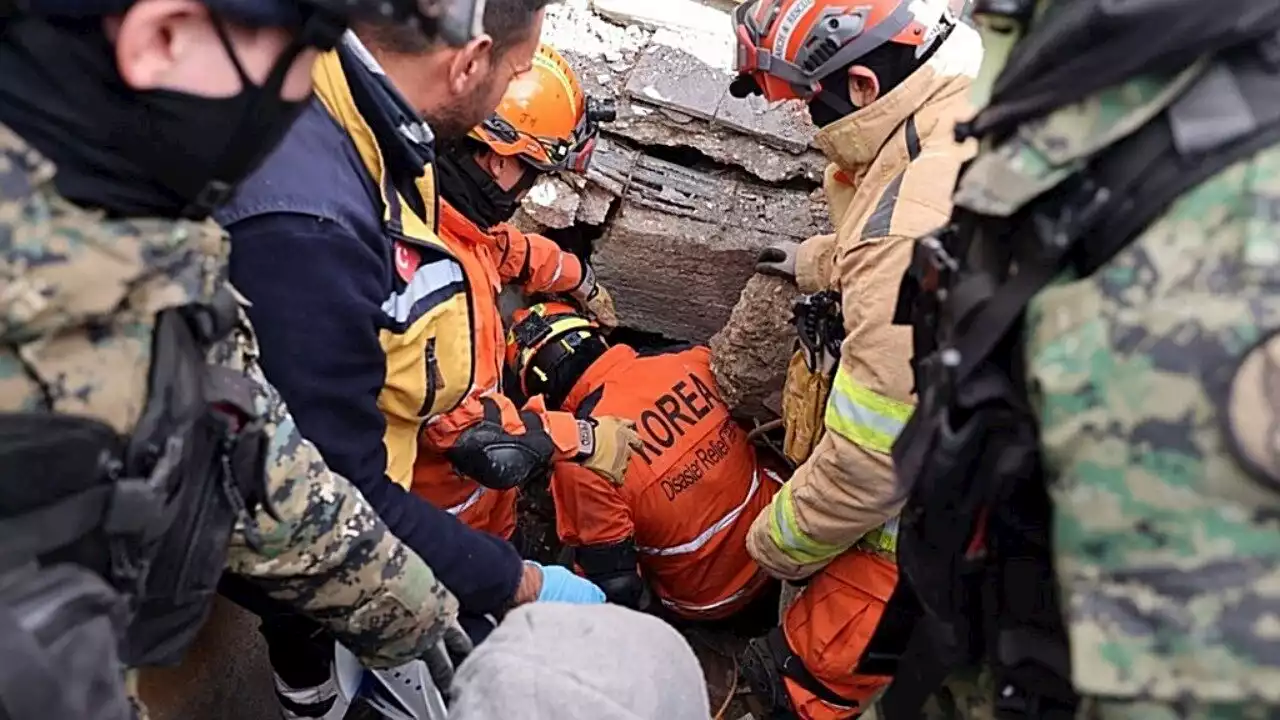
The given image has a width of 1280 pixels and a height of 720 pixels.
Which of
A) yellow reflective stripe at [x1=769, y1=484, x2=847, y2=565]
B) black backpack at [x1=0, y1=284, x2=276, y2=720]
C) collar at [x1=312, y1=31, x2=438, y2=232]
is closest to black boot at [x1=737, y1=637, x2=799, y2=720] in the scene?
yellow reflective stripe at [x1=769, y1=484, x2=847, y2=565]

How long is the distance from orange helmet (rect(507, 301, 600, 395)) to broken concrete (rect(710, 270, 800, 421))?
59 cm

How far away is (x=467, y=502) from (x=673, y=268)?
66.7 inches

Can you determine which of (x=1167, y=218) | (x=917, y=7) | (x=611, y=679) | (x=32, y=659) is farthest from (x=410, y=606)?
(x=917, y=7)

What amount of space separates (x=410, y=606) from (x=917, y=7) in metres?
2.21

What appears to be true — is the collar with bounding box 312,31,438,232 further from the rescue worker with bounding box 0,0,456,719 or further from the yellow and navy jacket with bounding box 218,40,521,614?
the rescue worker with bounding box 0,0,456,719

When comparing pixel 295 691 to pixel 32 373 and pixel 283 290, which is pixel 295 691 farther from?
pixel 32 373

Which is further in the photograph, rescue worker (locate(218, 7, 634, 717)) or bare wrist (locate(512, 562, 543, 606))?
bare wrist (locate(512, 562, 543, 606))

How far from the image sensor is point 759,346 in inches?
154

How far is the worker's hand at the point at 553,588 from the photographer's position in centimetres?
282

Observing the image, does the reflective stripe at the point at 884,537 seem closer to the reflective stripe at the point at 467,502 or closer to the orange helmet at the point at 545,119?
the reflective stripe at the point at 467,502

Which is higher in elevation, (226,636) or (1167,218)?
(1167,218)

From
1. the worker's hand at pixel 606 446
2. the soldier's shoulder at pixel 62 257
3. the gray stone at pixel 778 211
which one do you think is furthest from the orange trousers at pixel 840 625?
the soldier's shoulder at pixel 62 257

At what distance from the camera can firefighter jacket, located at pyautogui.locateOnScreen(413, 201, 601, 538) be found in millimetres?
2930

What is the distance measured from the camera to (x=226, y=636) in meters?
3.30
